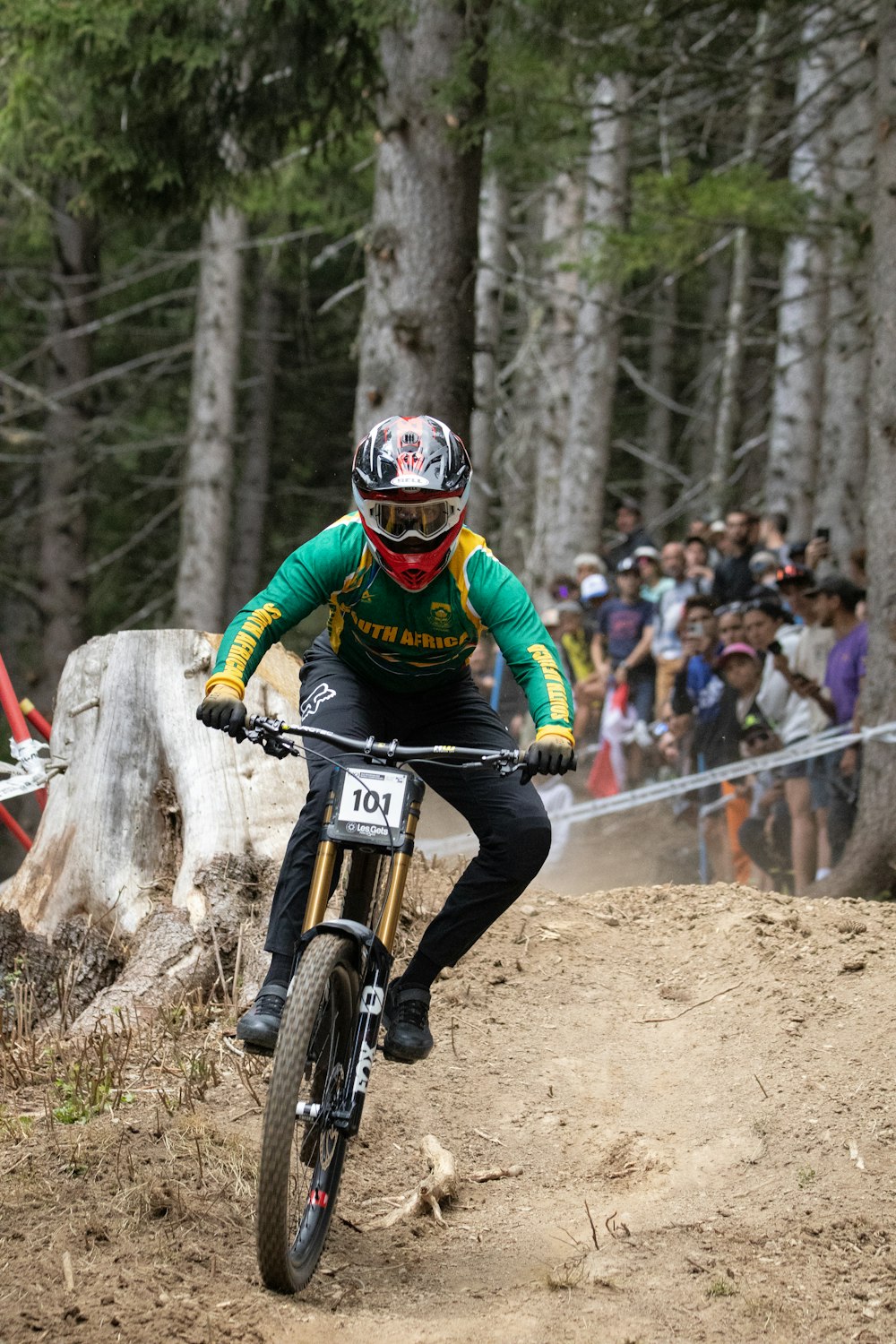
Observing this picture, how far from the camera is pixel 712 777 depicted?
986 centimetres

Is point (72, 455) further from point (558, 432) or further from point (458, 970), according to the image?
point (458, 970)

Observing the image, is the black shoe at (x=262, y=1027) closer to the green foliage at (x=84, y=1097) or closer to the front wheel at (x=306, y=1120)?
the front wheel at (x=306, y=1120)

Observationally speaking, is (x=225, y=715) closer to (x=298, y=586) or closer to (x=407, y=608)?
(x=298, y=586)

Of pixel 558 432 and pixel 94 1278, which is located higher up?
pixel 558 432

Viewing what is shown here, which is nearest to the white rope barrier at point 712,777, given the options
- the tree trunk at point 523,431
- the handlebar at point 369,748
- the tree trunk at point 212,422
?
the handlebar at point 369,748

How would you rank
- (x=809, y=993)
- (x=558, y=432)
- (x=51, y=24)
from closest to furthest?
(x=809, y=993) → (x=51, y=24) → (x=558, y=432)

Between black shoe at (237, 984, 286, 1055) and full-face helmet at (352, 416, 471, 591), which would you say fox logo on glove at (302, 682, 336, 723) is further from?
black shoe at (237, 984, 286, 1055)

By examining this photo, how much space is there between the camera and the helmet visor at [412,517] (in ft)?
15.1

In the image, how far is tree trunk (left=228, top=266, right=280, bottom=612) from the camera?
25.4 meters

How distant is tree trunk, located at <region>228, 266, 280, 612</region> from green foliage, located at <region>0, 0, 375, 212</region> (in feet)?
48.1

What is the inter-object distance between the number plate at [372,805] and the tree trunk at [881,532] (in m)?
4.72

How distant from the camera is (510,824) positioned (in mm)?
4801

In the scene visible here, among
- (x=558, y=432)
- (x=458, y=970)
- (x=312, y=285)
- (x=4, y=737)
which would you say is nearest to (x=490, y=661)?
(x=558, y=432)

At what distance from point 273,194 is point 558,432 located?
206 inches
